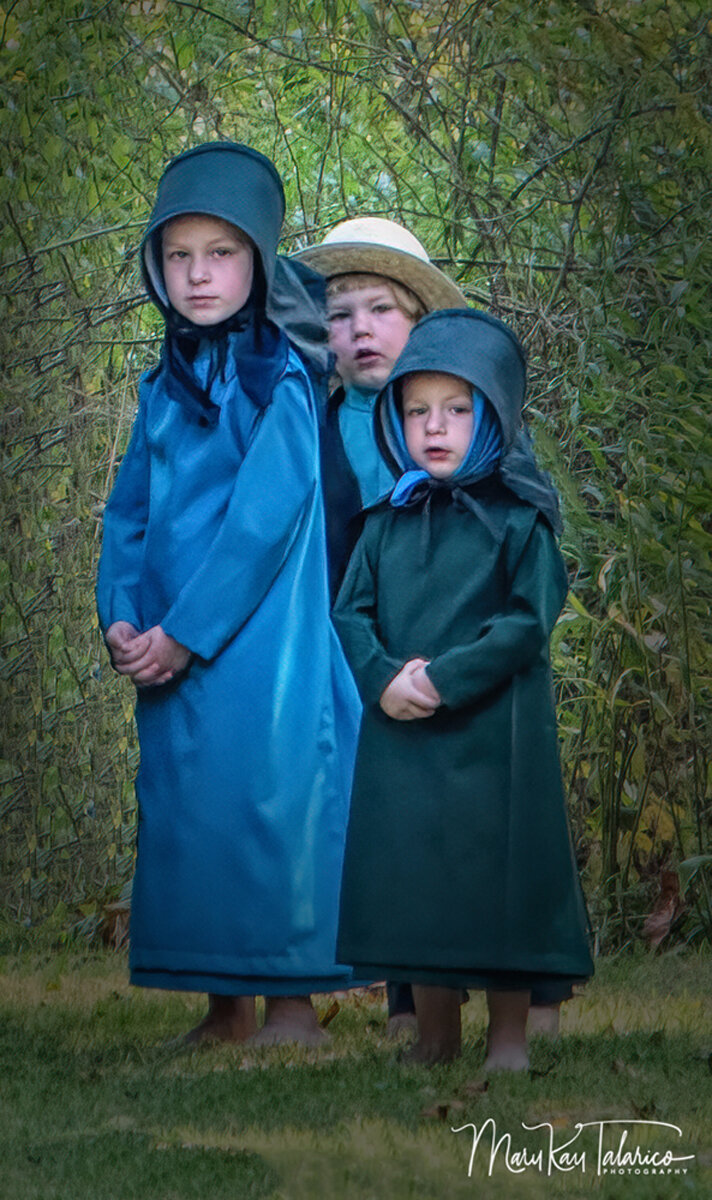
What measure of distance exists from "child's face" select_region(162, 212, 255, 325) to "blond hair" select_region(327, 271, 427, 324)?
0.40 metres

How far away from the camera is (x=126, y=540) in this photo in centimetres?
408

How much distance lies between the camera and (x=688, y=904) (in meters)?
5.00

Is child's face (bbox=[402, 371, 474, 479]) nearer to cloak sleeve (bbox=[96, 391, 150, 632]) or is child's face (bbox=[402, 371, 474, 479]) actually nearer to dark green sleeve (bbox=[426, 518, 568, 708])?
dark green sleeve (bbox=[426, 518, 568, 708])

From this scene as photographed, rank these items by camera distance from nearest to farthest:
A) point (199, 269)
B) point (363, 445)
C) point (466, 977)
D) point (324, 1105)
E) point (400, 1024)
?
point (324, 1105), point (466, 977), point (199, 269), point (400, 1024), point (363, 445)

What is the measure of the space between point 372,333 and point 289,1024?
162 cm

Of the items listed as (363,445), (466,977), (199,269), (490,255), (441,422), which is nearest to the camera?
(466,977)

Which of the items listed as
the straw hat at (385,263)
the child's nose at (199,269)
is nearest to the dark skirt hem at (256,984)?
the child's nose at (199,269)

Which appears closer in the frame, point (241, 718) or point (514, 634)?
point (514, 634)

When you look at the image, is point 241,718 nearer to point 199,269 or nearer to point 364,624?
point 364,624

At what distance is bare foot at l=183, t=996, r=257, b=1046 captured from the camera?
3.94 m

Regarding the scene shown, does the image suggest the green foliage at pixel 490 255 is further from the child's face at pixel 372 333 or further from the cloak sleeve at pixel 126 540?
the cloak sleeve at pixel 126 540

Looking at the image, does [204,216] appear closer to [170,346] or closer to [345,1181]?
[170,346]

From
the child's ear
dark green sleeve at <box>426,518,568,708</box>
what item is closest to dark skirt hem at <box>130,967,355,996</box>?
dark green sleeve at <box>426,518,568,708</box>

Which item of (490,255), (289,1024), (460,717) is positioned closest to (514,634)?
(460,717)
